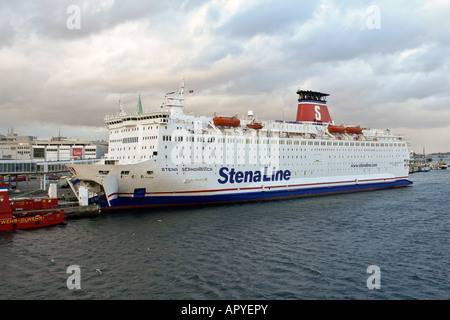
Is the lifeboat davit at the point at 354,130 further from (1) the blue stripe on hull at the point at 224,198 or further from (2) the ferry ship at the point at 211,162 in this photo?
(1) the blue stripe on hull at the point at 224,198

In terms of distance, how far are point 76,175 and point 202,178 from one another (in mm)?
10063

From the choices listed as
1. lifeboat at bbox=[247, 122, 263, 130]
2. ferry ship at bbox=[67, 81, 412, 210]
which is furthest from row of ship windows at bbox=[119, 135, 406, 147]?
lifeboat at bbox=[247, 122, 263, 130]

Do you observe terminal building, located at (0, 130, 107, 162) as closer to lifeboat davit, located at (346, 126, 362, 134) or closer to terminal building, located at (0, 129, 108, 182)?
terminal building, located at (0, 129, 108, 182)

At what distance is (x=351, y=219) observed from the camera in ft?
75.6

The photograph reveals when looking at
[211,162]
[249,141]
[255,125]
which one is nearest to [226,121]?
[249,141]

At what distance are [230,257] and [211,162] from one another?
43.2ft

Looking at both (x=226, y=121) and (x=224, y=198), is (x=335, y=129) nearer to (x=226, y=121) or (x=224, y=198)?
(x=226, y=121)

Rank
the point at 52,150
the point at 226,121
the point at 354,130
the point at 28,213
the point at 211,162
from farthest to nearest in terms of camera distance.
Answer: the point at 52,150 → the point at 354,130 → the point at 226,121 → the point at 211,162 → the point at 28,213

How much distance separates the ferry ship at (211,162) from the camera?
2505 centimetres

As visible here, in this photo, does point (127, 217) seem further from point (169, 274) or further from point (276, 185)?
point (276, 185)

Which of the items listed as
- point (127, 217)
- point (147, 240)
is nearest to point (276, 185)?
point (127, 217)

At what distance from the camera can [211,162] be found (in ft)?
89.5

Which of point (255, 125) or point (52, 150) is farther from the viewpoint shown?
point (52, 150)

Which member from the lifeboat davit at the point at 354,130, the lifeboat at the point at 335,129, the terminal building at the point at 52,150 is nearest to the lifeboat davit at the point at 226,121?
the lifeboat at the point at 335,129
